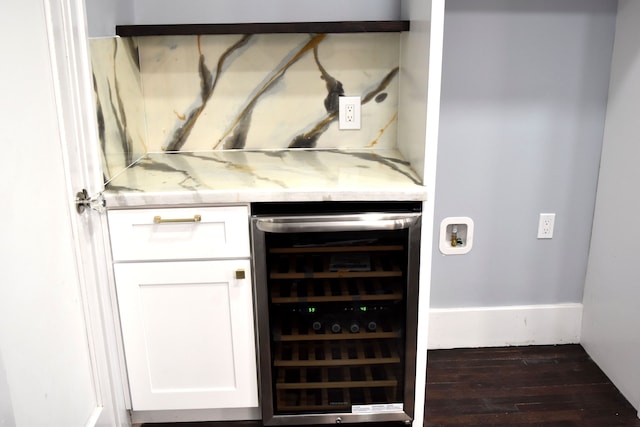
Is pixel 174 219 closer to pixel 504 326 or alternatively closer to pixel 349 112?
pixel 349 112

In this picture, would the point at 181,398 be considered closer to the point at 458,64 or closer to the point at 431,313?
the point at 431,313

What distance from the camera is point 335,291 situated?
170 cm

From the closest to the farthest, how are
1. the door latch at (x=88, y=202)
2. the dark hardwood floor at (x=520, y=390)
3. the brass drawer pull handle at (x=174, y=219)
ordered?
the door latch at (x=88, y=202), the brass drawer pull handle at (x=174, y=219), the dark hardwood floor at (x=520, y=390)

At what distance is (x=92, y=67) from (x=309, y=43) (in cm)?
83

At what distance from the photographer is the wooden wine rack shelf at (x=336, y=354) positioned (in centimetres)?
176

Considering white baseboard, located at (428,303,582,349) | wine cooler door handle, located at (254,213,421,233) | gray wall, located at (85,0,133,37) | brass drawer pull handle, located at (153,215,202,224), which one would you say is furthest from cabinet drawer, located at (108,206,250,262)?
white baseboard, located at (428,303,582,349)

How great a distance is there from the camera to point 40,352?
1.33 m

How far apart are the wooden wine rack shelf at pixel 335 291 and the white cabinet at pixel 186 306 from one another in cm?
11

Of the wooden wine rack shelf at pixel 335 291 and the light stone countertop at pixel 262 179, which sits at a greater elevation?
the light stone countertop at pixel 262 179

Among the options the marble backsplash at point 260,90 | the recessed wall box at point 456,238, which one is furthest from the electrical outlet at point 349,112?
the recessed wall box at point 456,238

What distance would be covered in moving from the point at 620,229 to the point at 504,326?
61 cm

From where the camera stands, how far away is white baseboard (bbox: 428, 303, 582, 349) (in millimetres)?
2277

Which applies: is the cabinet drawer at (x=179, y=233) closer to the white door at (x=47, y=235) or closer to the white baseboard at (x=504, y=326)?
the white door at (x=47, y=235)

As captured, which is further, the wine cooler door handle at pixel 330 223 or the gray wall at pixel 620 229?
the gray wall at pixel 620 229
